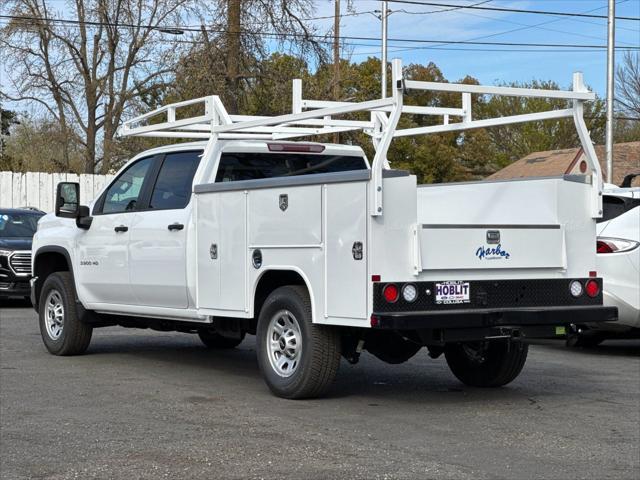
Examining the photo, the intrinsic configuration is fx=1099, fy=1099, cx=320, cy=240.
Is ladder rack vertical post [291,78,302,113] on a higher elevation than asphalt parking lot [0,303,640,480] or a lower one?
higher

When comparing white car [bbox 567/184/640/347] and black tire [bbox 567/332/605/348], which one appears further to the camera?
Answer: black tire [bbox 567/332/605/348]

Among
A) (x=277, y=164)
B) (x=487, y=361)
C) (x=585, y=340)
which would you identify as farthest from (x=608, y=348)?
(x=277, y=164)

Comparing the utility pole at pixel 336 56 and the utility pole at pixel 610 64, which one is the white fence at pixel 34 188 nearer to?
the utility pole at pixel 336 56

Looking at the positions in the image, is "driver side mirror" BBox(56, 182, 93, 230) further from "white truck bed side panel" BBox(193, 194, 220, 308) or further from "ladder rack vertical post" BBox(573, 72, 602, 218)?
"ladder rack vertical post" BBox(573, 72, 602, 218)

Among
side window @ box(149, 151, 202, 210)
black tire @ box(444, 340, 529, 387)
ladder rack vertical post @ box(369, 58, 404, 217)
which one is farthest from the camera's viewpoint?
side window @ box(149, 151, 202, 210)

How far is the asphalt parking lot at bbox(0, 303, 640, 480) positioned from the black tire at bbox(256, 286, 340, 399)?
0.46 feet

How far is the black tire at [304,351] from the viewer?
8320 mm

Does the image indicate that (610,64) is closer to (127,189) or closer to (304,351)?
(127,189)

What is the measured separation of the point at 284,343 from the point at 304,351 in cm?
35

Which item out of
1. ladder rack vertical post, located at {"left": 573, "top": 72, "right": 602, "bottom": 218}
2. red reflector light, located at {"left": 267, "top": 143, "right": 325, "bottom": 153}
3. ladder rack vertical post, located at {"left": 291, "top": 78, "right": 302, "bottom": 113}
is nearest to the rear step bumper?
ladder rack vertical post, located at {"left": 573, "top": 72, "right": 602, "bottom": 218}

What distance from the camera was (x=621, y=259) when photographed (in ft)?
37.6

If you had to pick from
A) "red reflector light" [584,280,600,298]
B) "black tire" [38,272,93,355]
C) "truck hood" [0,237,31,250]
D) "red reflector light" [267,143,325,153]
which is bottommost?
"black tire" [38,272,93,355]

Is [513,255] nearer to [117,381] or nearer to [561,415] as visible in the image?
[561,415]

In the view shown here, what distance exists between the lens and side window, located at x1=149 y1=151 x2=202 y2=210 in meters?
9.95
